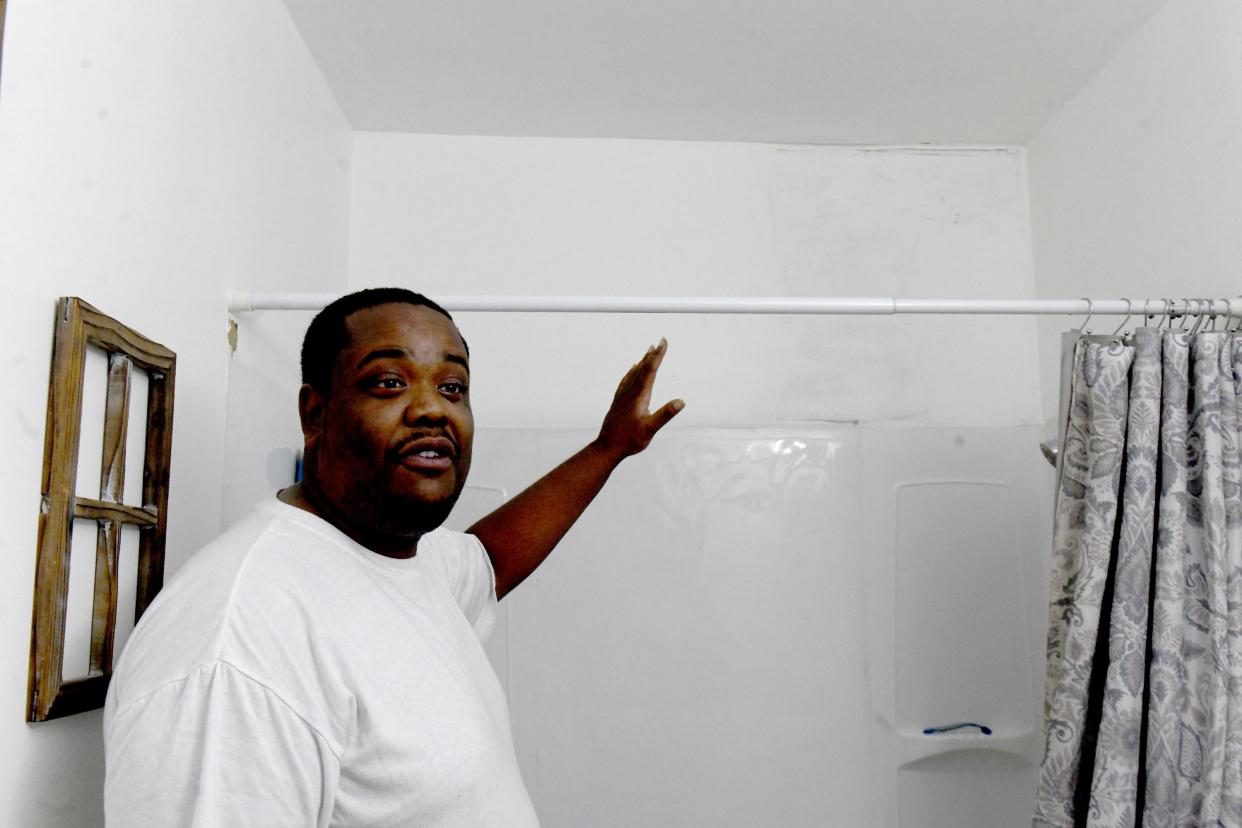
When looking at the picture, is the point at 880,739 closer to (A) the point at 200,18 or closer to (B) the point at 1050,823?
(B) the point at 1050,823

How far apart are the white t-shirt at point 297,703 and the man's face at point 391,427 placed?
50mm

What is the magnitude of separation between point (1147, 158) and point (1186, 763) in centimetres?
111

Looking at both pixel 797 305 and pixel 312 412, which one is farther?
pixel 797 305

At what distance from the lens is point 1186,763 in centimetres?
138

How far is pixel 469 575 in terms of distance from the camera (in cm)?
139

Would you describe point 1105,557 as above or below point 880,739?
above

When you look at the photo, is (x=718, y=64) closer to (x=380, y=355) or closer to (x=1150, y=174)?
(x=1150, y=174)

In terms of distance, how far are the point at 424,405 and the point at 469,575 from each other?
0.38 metres

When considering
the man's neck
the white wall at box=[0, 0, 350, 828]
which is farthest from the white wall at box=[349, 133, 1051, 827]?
the man's neck

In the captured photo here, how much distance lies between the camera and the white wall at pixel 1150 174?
1.77m

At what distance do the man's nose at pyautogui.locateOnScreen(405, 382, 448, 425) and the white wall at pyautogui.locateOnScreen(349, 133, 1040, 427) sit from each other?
1.24 metres

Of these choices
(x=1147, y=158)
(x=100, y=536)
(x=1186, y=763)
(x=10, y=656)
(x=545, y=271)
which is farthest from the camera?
(x=545, y=271)

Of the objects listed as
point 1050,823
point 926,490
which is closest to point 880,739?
point 926,490

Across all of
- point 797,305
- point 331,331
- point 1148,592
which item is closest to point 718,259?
point 797,305
